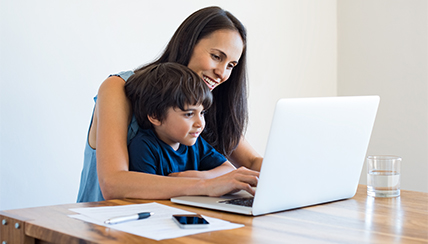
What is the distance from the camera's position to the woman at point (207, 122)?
3.44ft

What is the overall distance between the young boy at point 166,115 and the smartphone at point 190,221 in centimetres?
43

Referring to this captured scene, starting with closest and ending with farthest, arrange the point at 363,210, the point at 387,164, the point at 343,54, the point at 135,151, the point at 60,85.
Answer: the point at 363,210 < the point at 387,164 < the point at 135,151 < the point at 60,85 < the point at 343,54

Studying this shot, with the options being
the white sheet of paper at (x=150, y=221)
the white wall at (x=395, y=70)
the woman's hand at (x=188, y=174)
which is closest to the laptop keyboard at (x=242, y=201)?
the white sheet of paper at (x=150, y=221)

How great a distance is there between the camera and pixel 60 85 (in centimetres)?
200

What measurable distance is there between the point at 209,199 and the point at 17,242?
0.38m

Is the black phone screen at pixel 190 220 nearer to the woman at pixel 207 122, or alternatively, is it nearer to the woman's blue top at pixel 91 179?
the woman at pixel 207 122

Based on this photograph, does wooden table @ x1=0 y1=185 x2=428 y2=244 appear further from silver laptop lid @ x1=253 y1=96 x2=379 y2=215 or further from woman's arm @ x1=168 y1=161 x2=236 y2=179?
woman's arm @ x1=168 y1=161 x2=236 y2=179

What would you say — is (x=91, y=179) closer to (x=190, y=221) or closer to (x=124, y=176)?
(x=124, y=176)

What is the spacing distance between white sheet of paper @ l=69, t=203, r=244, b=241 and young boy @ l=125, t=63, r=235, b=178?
0.29m

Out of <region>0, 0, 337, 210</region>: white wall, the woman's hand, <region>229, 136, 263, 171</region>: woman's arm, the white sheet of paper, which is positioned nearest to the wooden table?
the white sheet of paper

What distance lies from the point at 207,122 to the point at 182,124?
40 cm

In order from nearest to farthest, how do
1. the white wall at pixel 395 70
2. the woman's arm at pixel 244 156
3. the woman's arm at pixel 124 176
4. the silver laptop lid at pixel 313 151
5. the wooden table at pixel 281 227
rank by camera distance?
the wooden table at pixel 281 227
the silver laptop lid at pixel 313 151
the woman's arm at pixel 124 176
the woman's arm at pixel 244 156
the white wall at pixel 395 70

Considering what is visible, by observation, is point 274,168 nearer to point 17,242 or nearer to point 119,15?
point 17,242

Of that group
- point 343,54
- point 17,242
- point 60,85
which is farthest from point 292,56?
point 17,242
